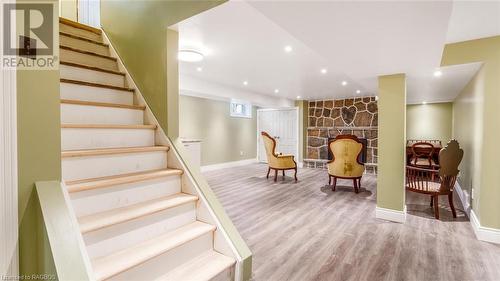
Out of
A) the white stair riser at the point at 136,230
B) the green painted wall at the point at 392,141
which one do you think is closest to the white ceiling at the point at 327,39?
the green painted wall at the point at 392,141

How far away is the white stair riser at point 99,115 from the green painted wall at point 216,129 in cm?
402

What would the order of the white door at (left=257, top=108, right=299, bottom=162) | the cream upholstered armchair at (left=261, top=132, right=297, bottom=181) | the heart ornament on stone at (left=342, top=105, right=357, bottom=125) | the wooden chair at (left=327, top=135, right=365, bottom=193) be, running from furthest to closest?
the white door at (left=257, top=108, right=299, bottom=162) < the heart ornament on stone at (left=342, top=105, right=357, bottom=125) < the cream upholstered armchair at (left=261, top=132, right=297, bottom=181) < the wooden chair at (left=327, top=135, right=365, bottom=193)

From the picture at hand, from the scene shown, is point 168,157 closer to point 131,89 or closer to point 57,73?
point 131,89

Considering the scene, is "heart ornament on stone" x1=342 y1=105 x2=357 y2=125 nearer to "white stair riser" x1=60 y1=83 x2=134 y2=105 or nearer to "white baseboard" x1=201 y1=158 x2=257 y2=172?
"white baseboard" x1=201 y1=158 x2=257 y2=172

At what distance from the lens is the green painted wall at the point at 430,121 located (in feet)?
21.9

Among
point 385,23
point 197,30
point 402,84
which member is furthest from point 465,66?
point 197,30

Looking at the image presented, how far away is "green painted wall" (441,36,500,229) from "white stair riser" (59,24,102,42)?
4.38m

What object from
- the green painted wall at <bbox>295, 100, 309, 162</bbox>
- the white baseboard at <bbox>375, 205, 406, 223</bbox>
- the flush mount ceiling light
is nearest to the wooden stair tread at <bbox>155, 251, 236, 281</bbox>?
the flush mount ceiling light

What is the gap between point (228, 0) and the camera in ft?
6.11

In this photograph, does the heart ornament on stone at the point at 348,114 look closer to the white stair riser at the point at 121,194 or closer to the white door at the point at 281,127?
the white door at the point at 281,127

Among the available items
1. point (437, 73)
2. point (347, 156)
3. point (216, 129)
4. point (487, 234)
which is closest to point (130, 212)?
point (487, 234)

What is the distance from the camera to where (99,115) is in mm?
2152

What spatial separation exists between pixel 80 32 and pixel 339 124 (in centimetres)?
682

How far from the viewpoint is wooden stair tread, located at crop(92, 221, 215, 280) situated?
1.33 meters
